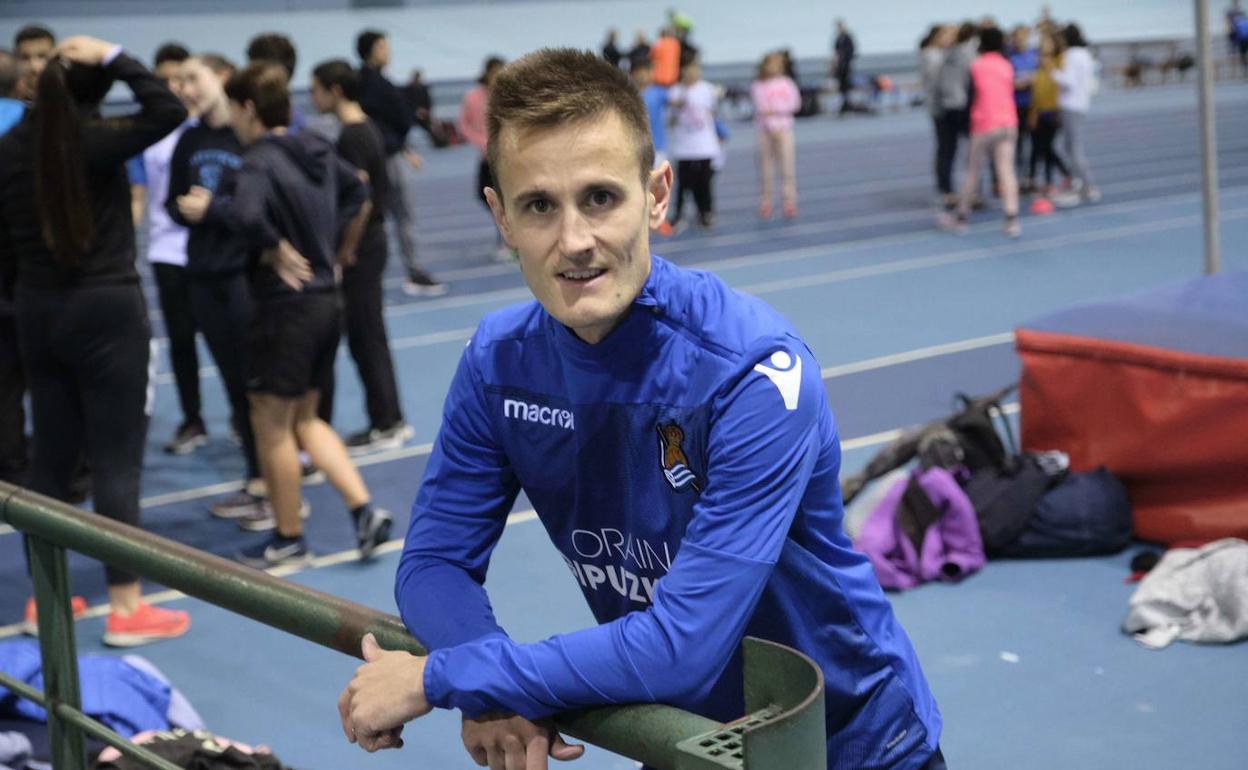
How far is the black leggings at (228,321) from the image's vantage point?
6938 mm

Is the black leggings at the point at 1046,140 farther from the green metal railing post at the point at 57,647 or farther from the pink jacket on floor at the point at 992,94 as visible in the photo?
the green metal railing post at the point at 57,647

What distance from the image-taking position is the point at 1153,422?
5.95 m

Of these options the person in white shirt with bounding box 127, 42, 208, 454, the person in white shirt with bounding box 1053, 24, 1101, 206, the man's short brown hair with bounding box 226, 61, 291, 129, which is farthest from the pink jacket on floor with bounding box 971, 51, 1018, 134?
the man's short brown hair with bounding box 226, 61, 291, 129

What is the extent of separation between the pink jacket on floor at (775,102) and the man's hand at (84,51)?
11.4 meters

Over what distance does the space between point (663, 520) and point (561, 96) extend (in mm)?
617

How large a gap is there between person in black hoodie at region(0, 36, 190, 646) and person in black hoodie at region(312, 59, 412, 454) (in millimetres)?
2352

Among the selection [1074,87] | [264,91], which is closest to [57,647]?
[264,91]

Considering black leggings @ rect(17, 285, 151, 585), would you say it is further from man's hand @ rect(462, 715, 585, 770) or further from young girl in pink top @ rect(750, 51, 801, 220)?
young girl in pink top @ rect(750, 51, 801, 220)

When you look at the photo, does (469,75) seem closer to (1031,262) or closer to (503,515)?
(1031,262)

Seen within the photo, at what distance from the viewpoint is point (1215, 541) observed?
559cm

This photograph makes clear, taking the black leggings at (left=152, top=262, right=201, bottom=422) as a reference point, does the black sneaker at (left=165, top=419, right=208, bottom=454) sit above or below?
below

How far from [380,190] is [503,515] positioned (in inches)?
245

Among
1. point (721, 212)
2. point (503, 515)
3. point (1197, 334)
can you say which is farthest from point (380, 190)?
point (721, 212)

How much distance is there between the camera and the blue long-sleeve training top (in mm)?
1794
